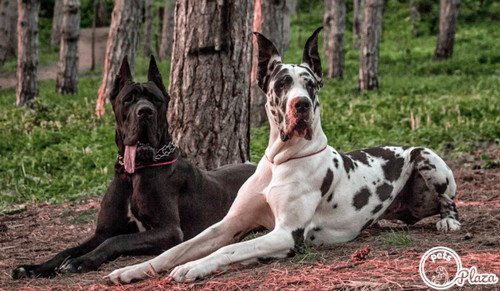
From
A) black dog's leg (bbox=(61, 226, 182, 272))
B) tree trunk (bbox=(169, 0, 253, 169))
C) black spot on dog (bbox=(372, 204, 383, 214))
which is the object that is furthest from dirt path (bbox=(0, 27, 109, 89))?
black spot on dog (bbox=(372, 204, 383, 214))

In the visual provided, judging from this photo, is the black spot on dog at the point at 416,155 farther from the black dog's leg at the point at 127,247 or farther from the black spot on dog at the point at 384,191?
the black dog's leg at the point at 127,247

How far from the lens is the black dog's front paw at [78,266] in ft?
20.9

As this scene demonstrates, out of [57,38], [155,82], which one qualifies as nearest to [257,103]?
[155,82]

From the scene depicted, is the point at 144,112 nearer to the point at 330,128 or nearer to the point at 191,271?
the point at 191,271

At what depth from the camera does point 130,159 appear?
6.91 meters

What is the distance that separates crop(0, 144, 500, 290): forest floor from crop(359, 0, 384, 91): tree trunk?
12.5m

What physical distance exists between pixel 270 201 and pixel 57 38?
36.2 meters

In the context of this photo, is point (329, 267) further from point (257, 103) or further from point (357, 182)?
point (257, 103)

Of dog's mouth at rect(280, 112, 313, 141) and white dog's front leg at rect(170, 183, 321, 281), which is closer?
white dog's front leg at rect(170, 183, 321, 281)

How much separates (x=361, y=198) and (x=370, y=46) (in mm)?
15258

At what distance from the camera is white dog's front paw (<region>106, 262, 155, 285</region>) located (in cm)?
571

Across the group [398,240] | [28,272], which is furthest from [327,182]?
[28,272]

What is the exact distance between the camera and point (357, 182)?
22.2ft

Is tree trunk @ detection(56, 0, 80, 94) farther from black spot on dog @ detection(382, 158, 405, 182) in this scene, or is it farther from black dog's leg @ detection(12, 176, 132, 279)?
black spot on dog @ detection(382, 158, 405, 182)
